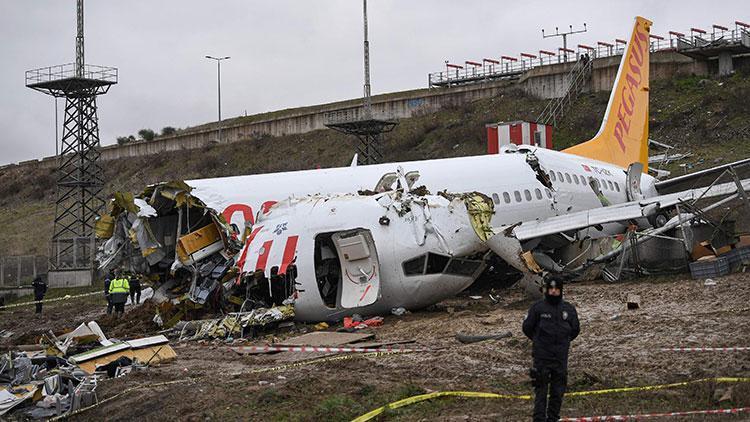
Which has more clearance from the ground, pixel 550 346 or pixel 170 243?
pixel 170 243

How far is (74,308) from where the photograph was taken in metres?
27.8

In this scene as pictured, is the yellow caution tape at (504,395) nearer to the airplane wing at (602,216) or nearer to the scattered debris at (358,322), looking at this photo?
the scattered debris at (358,322)

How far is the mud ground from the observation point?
30.6 feet

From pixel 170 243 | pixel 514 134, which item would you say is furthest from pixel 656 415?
pixel 514 134

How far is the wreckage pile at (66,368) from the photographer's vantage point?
1102 centimetres

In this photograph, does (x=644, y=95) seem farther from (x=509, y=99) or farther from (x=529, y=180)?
(x=509, y=99)

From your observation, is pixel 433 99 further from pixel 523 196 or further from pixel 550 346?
pixel 550 346

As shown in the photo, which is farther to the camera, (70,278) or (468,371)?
(70,278)

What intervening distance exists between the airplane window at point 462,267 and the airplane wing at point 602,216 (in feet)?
6.19

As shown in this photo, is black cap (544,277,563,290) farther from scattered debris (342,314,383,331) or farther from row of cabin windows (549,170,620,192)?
row of cabin windows (549,170,620,192)

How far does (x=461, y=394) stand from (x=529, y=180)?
13.8m

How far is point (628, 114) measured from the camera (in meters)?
31.3

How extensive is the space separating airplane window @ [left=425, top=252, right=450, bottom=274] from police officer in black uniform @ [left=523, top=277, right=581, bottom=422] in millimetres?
8674

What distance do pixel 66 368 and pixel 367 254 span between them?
248 inches
